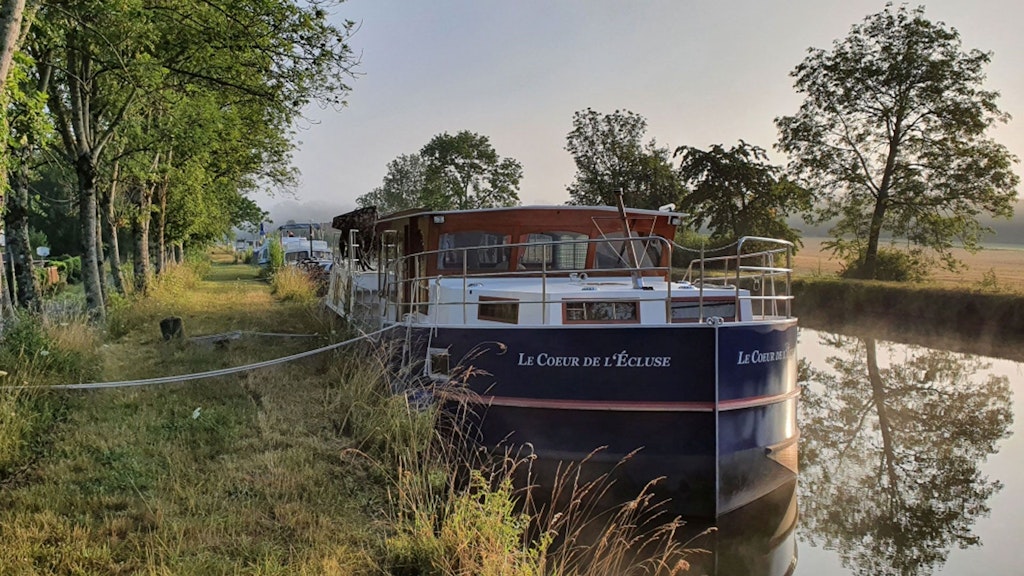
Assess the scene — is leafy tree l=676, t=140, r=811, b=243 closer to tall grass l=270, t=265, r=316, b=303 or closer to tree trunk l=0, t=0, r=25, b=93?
tall grass l=270, t=265, r=316, b=303

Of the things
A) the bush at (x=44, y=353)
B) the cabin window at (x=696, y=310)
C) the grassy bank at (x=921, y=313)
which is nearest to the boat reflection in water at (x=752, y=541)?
the cabin window at (x=696, y=310)

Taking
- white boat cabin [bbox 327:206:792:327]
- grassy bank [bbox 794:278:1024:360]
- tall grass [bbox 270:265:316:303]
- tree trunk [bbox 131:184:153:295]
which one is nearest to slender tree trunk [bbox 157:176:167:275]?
tree trunk [bbox 131:184:153:295]

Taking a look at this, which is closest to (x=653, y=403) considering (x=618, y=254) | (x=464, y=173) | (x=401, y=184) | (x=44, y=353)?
(x=618, y=254)

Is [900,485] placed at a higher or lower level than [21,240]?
lower

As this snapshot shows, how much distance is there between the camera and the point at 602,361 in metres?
6.11

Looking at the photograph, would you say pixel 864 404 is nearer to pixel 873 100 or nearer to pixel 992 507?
pixel 992 507

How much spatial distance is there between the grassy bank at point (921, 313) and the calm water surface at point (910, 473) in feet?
12.2

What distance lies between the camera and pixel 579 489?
20.3 feet

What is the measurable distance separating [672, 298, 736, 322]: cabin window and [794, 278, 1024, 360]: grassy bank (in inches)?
505

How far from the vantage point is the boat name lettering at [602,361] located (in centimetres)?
602

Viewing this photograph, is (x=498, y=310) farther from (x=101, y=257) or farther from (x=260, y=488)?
(x=101, y=257)

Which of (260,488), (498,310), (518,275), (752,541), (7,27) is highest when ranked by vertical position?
(7,27)

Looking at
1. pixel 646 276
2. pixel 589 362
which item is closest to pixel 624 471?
pixel 589 362

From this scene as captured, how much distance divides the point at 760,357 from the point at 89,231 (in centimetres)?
1053
